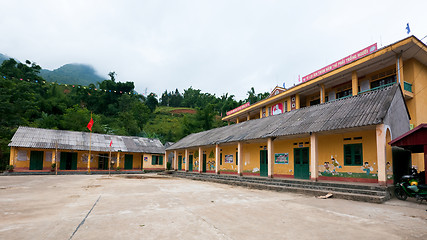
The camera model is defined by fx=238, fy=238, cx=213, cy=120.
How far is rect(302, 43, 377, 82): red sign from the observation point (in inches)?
610

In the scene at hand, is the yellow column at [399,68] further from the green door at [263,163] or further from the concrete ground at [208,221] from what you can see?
the concrete ground at [208,221]

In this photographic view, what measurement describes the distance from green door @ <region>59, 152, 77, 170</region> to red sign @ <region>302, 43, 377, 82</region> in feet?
83.4

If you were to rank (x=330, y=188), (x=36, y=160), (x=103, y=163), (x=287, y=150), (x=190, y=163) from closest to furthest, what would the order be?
1. (x=330, y=188)
2. (x=287, y=150)
3. (x=36, y=160)
4. (x=190, y=163)
5. (x=103, y=163)

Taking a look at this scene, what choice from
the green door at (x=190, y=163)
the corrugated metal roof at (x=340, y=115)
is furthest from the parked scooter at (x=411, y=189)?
Result: the green door at (x=190, y=163)

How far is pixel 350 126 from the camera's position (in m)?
9.69

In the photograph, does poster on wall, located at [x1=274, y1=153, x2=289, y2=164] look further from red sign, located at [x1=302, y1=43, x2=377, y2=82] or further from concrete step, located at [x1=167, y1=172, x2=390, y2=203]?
red sign, located at [x1=302, y1=43, x2=377, y2=82]

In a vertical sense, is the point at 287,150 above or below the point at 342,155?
above

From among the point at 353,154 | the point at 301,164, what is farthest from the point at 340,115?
the point at 301,164

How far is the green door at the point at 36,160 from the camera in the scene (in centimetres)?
2386

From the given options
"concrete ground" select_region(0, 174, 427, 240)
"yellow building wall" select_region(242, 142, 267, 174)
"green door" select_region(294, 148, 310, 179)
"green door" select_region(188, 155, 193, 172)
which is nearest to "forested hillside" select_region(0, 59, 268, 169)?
"green door" select_region(188, 155, 193, 172)

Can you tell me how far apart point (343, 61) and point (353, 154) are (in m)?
9.28

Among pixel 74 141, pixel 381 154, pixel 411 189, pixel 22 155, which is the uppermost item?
pixel 74 141

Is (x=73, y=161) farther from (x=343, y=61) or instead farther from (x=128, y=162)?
(x=343, y=61)

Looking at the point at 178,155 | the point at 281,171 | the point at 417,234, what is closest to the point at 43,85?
the point at 178,155
